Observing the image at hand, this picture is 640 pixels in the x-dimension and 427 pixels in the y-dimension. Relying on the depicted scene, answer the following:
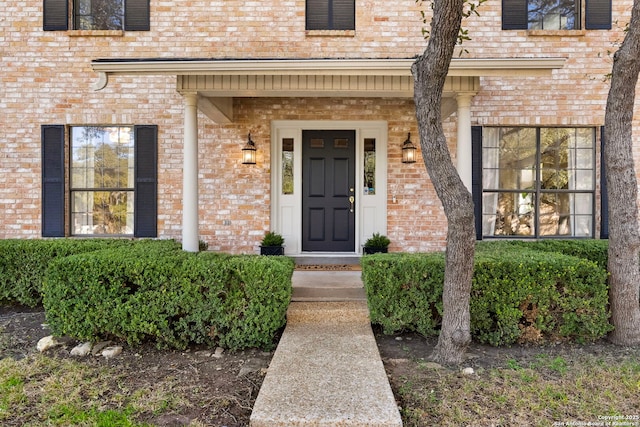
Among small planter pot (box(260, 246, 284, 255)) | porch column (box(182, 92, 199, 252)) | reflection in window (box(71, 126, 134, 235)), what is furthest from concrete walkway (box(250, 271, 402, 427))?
reflection in window (box(71, 126, 134, 235))

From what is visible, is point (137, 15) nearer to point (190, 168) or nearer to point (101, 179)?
point (101, 179)

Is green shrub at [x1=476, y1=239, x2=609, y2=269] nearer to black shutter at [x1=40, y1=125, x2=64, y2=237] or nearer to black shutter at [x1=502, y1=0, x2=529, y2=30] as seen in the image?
black shutter at [x1=502, y1=0, x2=529, y2=30]

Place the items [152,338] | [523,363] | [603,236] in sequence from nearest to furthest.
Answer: [523,363] < [152,338] < [603,236]

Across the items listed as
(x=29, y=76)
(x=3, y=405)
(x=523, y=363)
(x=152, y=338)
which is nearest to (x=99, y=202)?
(x=29, y=76)

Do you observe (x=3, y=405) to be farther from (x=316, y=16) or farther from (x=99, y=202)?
(x=316, y=16)

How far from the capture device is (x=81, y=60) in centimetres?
625

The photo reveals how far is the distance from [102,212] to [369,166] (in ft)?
14.5

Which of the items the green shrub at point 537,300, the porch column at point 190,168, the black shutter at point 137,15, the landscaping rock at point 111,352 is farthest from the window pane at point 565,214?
the black shutter at point 137,15

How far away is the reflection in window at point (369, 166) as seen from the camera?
260 inches

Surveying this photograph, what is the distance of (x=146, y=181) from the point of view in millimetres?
6262

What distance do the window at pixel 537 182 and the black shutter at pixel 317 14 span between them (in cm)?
310

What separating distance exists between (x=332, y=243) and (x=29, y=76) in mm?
5490

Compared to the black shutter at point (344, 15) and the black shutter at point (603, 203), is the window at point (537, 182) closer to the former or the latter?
the black shutter at point (603, 203)

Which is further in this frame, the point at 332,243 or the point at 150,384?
the point at 332,243
